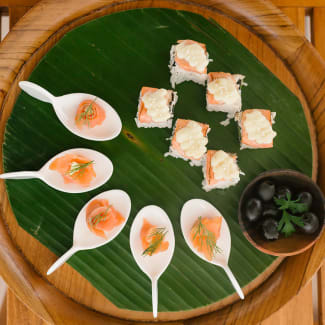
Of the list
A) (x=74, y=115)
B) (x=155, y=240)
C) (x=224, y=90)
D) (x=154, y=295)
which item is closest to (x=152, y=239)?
(x=155, y=240)

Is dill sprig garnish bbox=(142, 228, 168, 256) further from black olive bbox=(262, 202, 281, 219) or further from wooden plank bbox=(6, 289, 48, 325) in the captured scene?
wooden plank bbox=(6, 289, 48, 325)

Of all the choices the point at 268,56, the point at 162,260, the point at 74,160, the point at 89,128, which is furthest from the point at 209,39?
the point at 162,260

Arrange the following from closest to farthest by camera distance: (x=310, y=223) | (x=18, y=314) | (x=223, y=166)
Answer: (x=310, y=223) → (x=223, y=166) → (x=18, y=314)

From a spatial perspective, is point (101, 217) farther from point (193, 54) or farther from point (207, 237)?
point (193, 54)

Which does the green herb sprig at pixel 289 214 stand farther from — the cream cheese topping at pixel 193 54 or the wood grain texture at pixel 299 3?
the wood grain texture at pixel 299 3

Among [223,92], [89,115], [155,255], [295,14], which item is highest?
[295,14]

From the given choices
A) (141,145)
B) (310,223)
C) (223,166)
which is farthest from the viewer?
(141,145)

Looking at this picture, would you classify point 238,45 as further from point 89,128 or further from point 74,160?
point 74,160
